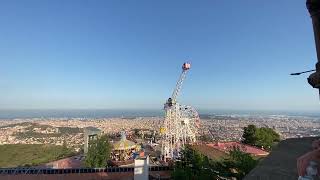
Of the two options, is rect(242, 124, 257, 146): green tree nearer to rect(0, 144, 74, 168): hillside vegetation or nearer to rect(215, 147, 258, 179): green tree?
rect(0, 144, 74, 168): hillside vegetation

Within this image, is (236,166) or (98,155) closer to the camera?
(236,166)

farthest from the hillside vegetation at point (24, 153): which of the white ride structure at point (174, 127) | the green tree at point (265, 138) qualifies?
the green tree at point (265, 138)

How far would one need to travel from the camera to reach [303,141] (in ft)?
30.4

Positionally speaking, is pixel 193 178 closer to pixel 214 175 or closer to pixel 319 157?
pixel 214 175

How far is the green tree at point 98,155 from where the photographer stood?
79.8ft

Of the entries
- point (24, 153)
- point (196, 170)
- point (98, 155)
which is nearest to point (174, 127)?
point (98, 155)

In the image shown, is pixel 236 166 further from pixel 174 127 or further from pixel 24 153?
pixel 24 153

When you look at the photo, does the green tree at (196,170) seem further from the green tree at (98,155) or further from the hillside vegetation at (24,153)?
the hillside vegetation at (24,153)

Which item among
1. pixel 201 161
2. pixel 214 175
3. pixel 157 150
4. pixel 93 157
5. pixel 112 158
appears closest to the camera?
pixel 214 175

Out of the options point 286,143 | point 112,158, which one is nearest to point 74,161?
point 112,158

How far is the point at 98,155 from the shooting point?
24.6 meters

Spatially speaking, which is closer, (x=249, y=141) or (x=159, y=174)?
(x=159, y=174)

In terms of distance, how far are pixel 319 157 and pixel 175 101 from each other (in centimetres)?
2756

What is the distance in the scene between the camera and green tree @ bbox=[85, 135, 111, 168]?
2433 centimetres
